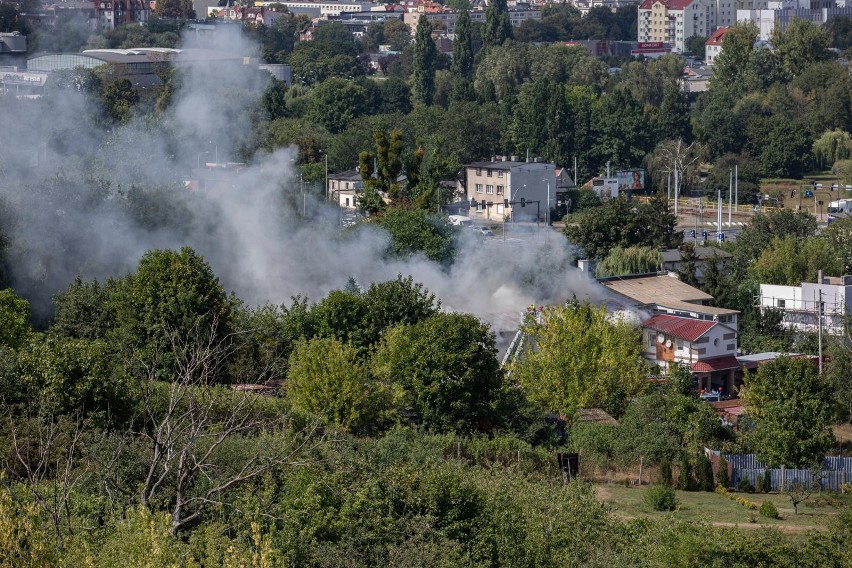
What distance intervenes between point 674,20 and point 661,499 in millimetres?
96831

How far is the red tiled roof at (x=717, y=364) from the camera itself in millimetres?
27763

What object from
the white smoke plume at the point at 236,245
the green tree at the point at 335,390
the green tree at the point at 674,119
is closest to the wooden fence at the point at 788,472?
the green tree at the point at 335,390

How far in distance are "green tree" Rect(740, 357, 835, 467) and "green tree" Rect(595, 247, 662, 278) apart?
10.9 m

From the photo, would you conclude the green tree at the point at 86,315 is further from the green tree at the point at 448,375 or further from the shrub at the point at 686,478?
the shrub at the point at 686,478

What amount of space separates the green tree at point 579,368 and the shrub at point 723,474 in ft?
8.13

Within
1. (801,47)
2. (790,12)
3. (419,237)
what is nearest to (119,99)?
(419,237)

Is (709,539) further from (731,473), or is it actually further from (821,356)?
(821,356)

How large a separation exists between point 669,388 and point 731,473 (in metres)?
2.88

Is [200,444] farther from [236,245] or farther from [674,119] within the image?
[674,119]

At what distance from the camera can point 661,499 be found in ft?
66.9

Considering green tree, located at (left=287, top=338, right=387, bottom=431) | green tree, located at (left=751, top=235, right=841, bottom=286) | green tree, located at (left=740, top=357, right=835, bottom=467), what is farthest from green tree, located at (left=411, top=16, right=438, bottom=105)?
green tree, located at (left=287, top=338, right=387, bottom=431)

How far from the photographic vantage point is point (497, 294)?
30.0 m

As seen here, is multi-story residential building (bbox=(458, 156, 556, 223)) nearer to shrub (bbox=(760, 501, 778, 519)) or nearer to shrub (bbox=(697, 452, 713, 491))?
shrub (bbox=(697, 452, 713, 491))

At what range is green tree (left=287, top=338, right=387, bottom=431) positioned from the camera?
2202cm
